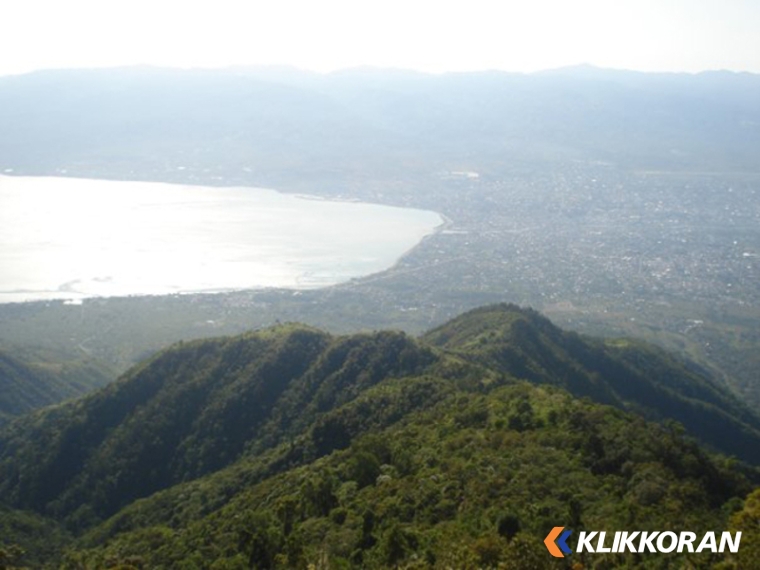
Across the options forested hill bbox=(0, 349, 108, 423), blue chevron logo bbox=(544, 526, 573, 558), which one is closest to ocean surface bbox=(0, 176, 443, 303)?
forested hill bbox=(0, 349, 108, 423)

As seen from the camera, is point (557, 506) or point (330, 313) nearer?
point (557, 506)

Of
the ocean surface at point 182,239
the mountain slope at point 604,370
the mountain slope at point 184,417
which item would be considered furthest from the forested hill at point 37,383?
the ocean surface at point 182,239

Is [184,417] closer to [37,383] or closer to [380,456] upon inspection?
[380,456]

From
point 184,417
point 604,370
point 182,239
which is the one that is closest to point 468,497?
point 184,417

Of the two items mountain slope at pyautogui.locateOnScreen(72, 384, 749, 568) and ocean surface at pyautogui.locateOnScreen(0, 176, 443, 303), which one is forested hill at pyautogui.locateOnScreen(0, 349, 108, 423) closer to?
mountain slope at pyautogui.locateOnScreen(72, 384, 749, 568)

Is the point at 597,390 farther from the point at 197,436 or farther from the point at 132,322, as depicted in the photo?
the point at 132,322

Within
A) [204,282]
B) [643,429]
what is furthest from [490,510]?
[204,282]
